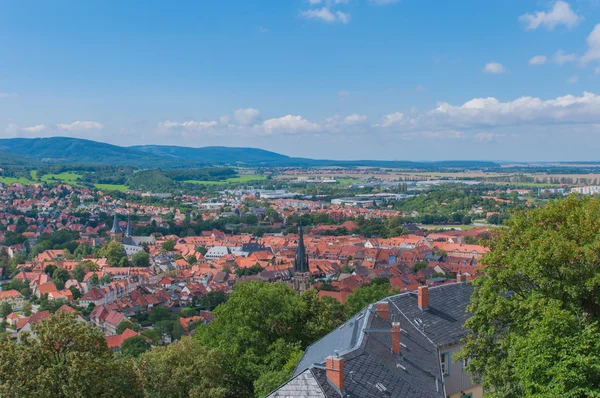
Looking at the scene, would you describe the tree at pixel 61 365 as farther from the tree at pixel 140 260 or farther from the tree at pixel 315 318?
the tree at pixel 140 260

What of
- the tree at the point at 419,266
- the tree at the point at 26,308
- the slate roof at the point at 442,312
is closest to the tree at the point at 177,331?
the tree at the point at 26,308

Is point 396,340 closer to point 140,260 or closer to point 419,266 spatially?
point 419,266

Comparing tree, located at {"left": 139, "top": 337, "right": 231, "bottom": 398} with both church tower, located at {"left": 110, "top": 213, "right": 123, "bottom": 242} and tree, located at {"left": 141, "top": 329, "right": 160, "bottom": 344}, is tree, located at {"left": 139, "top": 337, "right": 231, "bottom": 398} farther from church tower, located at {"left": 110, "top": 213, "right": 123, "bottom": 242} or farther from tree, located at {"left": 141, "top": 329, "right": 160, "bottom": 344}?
church tower, located at {"left": 110, "top": 213, "right": 123, "bottom": 242}

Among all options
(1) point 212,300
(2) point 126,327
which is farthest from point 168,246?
(2) point 126,327

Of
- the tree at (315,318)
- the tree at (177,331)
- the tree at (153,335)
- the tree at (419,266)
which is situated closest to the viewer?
the tree at (315,318)

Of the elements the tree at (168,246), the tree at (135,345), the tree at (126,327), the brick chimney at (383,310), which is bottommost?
the tree at (168,246)

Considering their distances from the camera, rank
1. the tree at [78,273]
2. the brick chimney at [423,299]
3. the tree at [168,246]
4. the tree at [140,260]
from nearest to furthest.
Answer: the brick chimney at [423,299] → the tree at [78,273] → the tree at [140,260] → the tree at [168,246]

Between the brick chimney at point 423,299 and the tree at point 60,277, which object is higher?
the brick chimney at point 423,299
